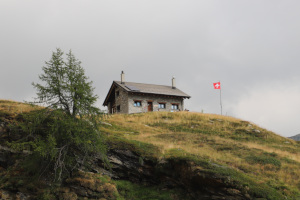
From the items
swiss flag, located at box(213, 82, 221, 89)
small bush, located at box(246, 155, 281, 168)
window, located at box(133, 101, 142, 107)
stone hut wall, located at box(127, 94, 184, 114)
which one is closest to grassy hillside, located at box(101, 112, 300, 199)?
small bush, located at box(246, 155, 281, 168)

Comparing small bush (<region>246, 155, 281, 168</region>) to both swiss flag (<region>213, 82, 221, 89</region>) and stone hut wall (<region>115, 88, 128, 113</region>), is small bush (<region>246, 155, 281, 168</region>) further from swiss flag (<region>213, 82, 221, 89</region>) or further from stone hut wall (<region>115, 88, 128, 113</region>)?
swiss flag (<region>213, 82, 221, 89</region>)

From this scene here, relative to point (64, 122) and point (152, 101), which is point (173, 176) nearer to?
point (64, 122)

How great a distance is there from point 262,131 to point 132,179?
24601 millimetres

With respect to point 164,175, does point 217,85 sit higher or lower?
higher

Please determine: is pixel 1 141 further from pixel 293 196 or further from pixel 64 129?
pixel 293 196

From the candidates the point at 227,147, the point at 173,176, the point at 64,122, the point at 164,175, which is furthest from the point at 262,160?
the point at 64,122

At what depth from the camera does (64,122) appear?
13.9 metres

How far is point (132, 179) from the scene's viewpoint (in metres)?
16.7

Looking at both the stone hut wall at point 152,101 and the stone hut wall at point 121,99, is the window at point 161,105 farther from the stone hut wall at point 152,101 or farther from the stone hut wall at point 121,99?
the stone hut wall at point 121,99

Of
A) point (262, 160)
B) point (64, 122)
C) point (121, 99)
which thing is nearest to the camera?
point (64, 122)

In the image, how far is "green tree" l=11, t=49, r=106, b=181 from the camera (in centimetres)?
1396

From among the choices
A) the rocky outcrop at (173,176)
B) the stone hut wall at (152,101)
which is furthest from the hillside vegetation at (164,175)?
the stone hut wall at (152,101)

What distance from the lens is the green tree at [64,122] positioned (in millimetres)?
13961

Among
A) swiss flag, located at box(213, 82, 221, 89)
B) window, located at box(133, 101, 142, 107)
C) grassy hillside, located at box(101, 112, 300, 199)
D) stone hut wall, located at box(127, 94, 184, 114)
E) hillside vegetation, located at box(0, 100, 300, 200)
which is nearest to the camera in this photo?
hillside vegetation, located at box(0, 100, 300, 200)
